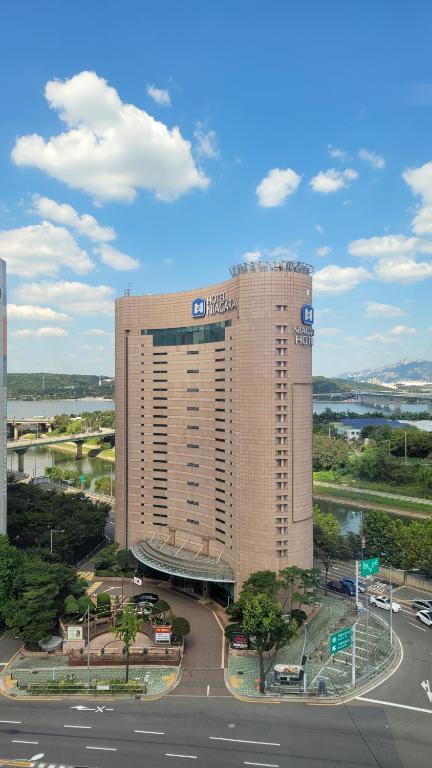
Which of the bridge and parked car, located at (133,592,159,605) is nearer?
parked car, located at (133,592,159,605)

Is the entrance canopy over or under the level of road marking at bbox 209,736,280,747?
over

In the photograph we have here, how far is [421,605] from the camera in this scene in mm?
51812

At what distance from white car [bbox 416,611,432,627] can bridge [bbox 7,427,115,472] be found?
11502 centimetres

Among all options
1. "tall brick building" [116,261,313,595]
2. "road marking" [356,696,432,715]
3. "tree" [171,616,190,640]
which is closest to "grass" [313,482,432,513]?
"tall brick building" [116,261,313,595]

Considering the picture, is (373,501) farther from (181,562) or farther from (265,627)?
(265,627)

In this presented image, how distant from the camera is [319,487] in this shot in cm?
11481

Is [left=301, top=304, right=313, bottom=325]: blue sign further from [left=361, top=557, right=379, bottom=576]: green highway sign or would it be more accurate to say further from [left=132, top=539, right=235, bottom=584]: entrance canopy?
[left=132, top=539, right=235, bottom=584]: entrance canopy

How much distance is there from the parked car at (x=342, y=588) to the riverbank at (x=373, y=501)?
1607 inches

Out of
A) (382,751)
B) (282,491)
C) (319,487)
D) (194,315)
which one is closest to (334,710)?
(382,751)

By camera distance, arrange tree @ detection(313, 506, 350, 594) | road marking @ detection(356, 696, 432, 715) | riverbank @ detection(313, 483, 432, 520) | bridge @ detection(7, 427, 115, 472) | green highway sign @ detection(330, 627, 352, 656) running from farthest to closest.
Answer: bridge @ detection(7, 427, 115, 472), riverbank @ detection(313, 483, 432, 520), tree @ detection(313, 506, 350, 594), green highway sign @ detection(330, 627, 352, 656), road marking @ detection(356, 696, 432, 715)

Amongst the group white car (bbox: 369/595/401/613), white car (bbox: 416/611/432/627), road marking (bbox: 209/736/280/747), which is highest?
road marking (bbox: 209/736/280/747)

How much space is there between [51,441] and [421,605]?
400 ft

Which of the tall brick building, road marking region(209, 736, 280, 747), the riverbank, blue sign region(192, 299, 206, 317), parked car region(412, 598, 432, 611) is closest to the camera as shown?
road marking region(209, 736, 280, 747)

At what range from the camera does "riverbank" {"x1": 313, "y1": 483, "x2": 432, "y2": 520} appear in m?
95.7
